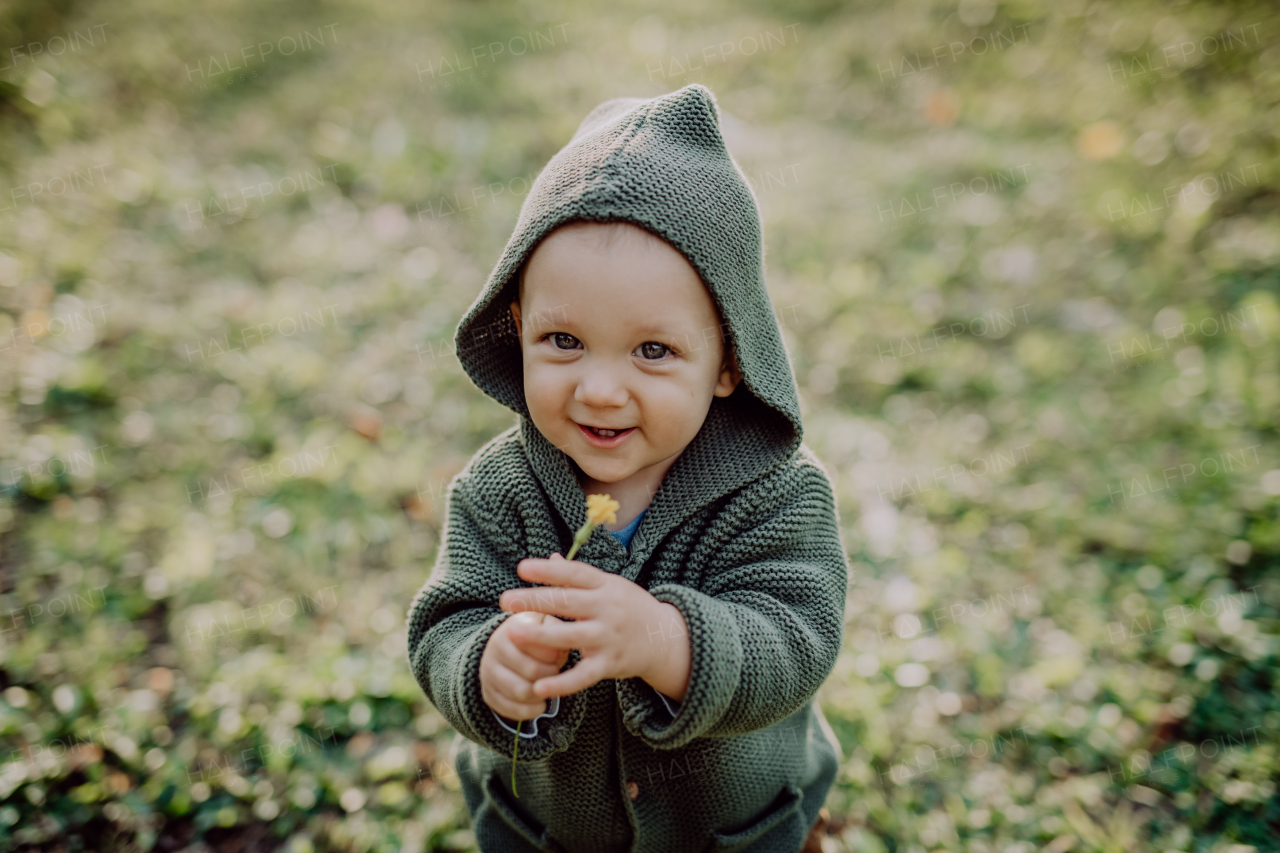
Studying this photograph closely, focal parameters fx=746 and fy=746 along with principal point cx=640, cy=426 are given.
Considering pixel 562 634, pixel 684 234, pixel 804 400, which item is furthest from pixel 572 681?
pixel 804 400

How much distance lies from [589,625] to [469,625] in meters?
0.47

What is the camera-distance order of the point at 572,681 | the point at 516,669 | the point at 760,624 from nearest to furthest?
1. the point at 572,681
2. the point at 516,669
3. the point at 760,624

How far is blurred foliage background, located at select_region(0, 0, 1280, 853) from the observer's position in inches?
100.0

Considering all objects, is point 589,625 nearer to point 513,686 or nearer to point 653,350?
point 513,686

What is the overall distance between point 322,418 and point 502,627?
2909 millimetres

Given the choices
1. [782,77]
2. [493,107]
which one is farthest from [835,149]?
[493,107]

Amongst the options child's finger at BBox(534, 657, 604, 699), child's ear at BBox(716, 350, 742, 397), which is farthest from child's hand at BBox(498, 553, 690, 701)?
child's ear at BBox(716, 350, 742, 397)

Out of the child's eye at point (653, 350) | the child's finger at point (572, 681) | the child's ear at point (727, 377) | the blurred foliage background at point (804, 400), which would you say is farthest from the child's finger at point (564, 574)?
the blurred foliage background at point (804, 400)

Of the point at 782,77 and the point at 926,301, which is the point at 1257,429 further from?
the point at 782,77

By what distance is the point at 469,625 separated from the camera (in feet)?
5.18

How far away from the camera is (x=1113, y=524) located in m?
3.30

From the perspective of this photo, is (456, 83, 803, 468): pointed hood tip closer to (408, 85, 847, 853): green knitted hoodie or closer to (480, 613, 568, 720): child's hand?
(408, 85, 847, 853): green knitted hoodie

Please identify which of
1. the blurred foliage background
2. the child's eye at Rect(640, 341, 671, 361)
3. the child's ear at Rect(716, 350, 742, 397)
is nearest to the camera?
the child's eye at Rect(640, 341, 671, 361)

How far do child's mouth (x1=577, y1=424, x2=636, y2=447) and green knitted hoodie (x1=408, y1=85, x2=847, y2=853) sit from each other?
161mm
